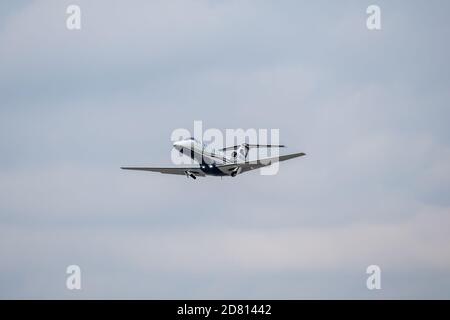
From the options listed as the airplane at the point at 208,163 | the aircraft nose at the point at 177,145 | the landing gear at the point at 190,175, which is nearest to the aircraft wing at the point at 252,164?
the airplane at the point at 208,163

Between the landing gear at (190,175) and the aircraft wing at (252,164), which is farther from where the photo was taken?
the landing gear at (190,175)

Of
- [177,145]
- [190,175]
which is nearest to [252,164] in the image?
[190,175]

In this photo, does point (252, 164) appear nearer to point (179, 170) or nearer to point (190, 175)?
point (190, 175)

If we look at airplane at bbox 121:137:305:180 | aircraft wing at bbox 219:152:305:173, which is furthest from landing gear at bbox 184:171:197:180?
aircraft wing at bbox 219:152:305:173

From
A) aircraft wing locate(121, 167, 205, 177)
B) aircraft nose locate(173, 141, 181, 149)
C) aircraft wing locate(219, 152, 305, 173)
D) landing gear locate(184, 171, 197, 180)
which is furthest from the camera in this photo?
landing gear locate(184, 171, 197, 180)

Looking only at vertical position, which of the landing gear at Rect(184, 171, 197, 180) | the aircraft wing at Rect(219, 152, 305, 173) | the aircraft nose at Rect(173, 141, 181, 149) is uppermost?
the aircraft nose at Rect(173, 141, 181, 149)

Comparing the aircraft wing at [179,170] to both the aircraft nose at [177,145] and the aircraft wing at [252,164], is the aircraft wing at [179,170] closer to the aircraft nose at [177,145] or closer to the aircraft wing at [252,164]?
the aircraft wing at [252,164]

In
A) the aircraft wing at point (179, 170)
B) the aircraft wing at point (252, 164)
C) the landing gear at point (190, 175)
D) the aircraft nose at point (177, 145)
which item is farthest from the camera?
the landing gear at point (190, 175)

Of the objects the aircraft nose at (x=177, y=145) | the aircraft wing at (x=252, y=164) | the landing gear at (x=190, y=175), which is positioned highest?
the aircraft nose at (x=177, y=145)

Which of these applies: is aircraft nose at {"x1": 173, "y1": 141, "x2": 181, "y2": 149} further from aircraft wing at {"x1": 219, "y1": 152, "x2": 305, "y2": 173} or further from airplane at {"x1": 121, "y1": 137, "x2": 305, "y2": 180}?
aircraft wing at {"x1": 219, "y1": 152, "x2": 305, "y2": 173}
